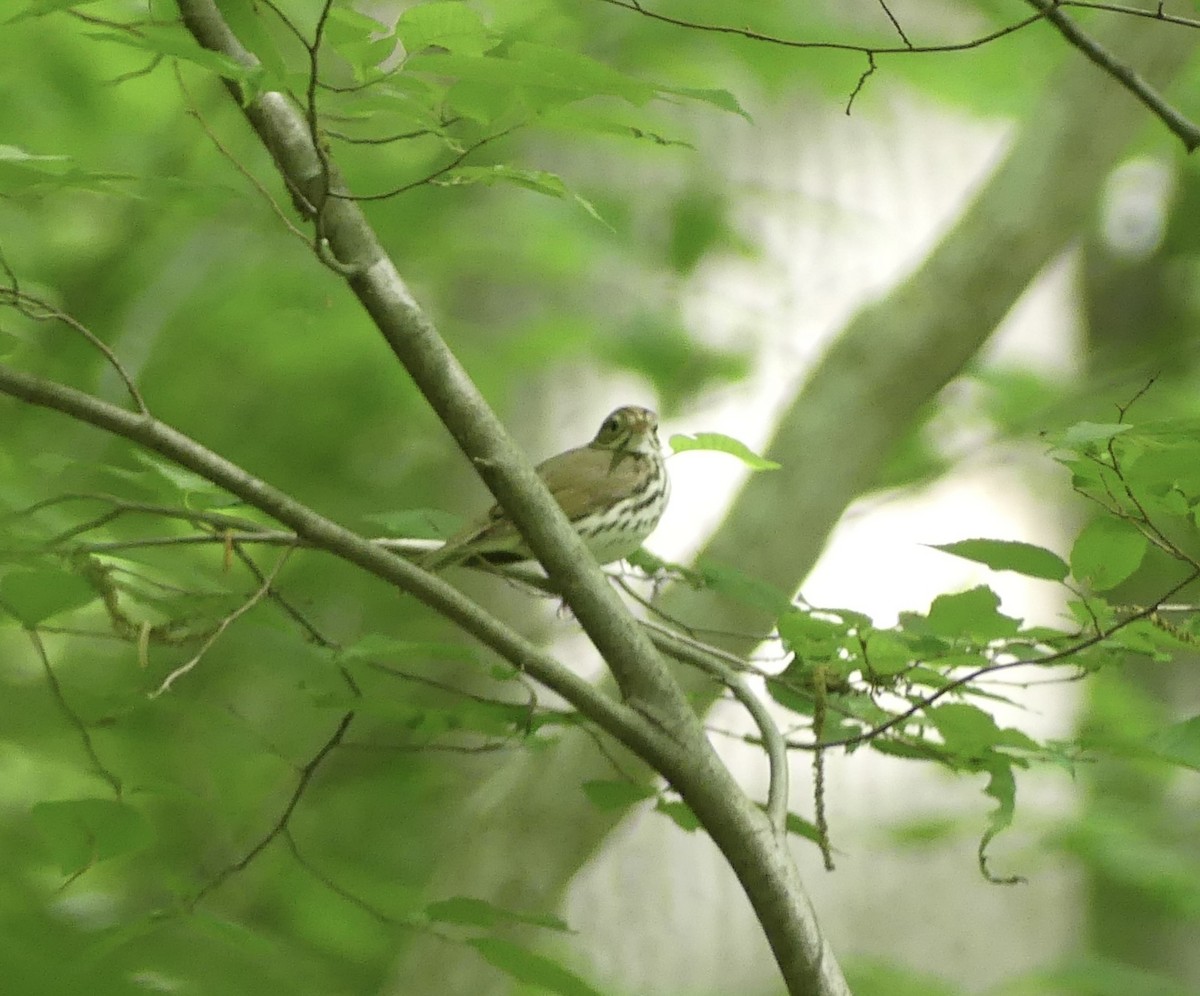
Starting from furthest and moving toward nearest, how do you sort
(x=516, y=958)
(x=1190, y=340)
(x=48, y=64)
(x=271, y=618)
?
(x=1190, y=340)
(x=48, y=64)
(x=271, y=618)
(x=516, y=958)

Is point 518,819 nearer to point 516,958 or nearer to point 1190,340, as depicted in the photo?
point 516,958

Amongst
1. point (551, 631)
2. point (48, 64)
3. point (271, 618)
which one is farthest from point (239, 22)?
point (551, 631)

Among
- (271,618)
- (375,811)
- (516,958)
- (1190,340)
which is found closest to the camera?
(516,958)

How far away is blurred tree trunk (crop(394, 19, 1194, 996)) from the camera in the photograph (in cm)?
190

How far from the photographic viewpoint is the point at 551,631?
2350 millimetres

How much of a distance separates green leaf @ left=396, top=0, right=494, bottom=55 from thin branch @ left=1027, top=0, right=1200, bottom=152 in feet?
1.24

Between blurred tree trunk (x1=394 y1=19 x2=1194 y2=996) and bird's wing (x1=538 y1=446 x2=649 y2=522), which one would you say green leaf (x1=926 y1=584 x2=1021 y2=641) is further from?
blurred tree trunk (x1=394 y1=19 x2=1194 y2=996)

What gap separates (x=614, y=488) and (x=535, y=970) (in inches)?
31.6

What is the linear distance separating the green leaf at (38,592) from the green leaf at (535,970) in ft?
1.17

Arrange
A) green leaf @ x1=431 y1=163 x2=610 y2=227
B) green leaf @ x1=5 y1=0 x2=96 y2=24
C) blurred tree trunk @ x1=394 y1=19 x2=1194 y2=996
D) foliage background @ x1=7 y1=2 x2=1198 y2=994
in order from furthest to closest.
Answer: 1. blurred tree trunk @ x1=394 y1=19 x2=1194 y2=996
2. foliage background @ x1=7 y1=2 x2=1198 y2=994
3. green leaf @ x1=431 y1=163 x2=610 y2=227
4. green leaf @ x1=5 y1=0 x2=96 y2=24

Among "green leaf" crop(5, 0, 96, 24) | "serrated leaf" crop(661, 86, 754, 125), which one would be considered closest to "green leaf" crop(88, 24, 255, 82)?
"green leaf" crop(5, 0, 96, 24)

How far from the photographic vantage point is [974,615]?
0.99 metres

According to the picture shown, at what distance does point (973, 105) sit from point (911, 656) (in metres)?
1.65

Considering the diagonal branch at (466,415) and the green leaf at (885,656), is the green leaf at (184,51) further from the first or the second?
the green leaf at (885,656)
